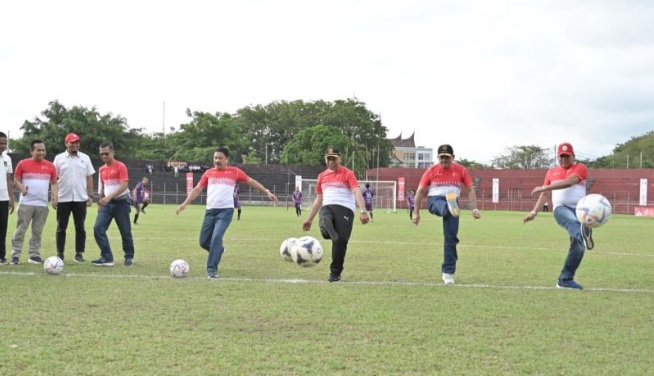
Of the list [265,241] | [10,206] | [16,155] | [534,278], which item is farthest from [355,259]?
[16,155]

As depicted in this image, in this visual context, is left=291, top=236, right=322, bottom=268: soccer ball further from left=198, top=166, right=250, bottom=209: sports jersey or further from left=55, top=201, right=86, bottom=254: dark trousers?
left=55, top=201, right=86, bottom=254: dark trousers

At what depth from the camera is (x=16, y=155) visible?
61469 millimetres

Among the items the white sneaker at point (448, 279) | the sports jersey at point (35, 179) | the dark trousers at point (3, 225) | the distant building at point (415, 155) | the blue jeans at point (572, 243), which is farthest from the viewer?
the distant building at point (415, 155)

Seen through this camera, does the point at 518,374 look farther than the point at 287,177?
No

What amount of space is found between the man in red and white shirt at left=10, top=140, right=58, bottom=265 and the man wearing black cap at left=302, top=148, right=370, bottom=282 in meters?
4.62

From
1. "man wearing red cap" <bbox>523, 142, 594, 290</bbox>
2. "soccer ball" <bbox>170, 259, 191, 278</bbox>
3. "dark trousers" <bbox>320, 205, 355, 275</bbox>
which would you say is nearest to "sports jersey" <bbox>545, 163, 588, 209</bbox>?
"man wearing red cap" <bbox>523, 142, 594, 290</bbox>

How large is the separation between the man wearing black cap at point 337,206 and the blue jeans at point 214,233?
1.20 metres

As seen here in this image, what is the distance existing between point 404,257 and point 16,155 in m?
58.0

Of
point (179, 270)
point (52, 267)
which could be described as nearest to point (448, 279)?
point (179, 270)

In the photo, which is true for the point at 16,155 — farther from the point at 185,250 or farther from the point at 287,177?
the point at 185,250

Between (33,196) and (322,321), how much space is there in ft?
21.3

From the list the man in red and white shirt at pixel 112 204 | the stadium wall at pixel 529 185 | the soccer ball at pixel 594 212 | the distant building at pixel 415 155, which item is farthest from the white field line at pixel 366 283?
the distant building at pixel 415 155

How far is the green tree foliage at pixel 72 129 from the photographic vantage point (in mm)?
67625

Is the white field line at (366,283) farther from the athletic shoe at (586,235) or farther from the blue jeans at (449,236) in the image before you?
the athletic shoe at (586,235)
